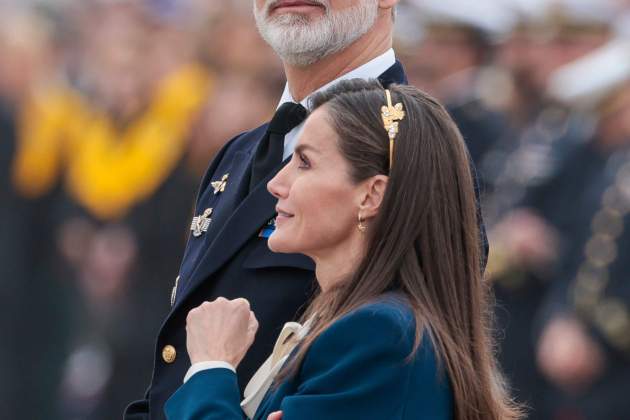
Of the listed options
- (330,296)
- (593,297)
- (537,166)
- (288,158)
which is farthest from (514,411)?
(537,166)

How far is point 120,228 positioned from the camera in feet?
28.3

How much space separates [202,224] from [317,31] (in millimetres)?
521

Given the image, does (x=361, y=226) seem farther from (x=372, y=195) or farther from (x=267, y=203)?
(x=267, y=203)

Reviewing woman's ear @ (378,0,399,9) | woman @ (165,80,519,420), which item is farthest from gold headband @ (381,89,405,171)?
woman's ear @ (378,0,399,9)

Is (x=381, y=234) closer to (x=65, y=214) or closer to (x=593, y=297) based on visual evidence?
(x=593, y=297)

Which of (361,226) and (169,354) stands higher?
(361,226)

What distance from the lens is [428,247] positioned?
3217mm

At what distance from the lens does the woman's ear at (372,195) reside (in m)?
3.23

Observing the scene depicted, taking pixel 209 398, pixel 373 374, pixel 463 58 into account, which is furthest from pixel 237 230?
pixel 463 58

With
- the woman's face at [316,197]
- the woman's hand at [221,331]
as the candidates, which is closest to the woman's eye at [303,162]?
the woman's face at [316,197]

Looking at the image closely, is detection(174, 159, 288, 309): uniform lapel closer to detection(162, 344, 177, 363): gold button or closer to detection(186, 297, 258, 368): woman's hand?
detection(162, 344, 177, 363): gold button

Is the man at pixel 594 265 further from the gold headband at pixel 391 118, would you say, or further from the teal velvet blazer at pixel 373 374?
the teal velvet blazer at pixel 373 374

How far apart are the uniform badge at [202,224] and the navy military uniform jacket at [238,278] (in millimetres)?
12

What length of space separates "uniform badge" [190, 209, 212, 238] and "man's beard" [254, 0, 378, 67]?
400mm
